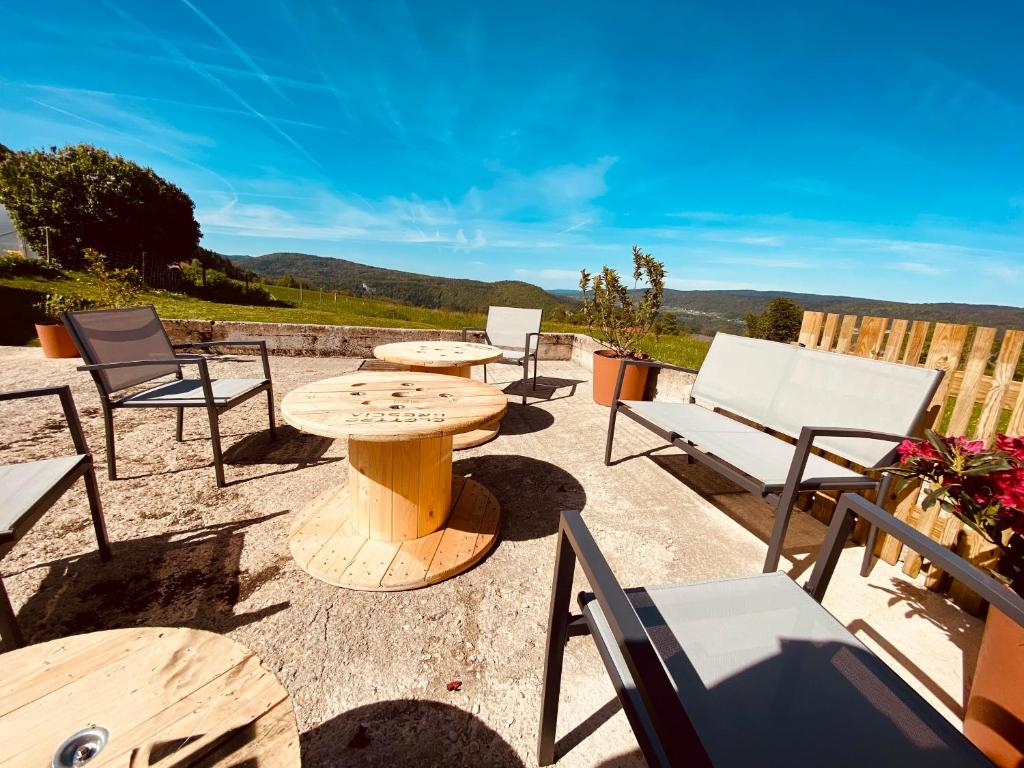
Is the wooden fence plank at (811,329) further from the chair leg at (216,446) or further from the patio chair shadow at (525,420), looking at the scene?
the chair leg at (216,446)

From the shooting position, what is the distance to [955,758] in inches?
32.0

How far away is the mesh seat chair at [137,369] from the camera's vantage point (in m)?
2.45

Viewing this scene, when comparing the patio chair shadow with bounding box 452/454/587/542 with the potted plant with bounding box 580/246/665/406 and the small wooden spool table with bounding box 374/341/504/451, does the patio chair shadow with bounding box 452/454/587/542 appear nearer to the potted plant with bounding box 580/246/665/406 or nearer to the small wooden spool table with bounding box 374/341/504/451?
the small wooden spool table with bounding box 374/341/504/451

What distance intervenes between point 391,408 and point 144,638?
121 cm

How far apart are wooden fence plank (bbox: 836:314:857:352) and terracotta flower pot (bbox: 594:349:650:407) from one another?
75.8 inches

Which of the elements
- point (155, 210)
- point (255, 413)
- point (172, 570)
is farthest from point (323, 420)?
point (155, 210)

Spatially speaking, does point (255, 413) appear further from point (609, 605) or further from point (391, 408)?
point (609, 605)

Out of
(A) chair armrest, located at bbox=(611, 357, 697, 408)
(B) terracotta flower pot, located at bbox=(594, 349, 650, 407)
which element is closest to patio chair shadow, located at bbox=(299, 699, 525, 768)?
(A) chair armrest, located at bbox=(611, 357, 697, 408)

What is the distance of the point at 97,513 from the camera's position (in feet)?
6.02

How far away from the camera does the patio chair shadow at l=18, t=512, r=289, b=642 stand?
1.60 meters

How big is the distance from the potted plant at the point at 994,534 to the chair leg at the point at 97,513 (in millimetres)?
3308

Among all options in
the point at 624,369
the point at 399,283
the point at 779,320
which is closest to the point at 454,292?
the point at 399,283

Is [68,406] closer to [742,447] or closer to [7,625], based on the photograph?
[7,625]

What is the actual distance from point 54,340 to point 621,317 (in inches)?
298
